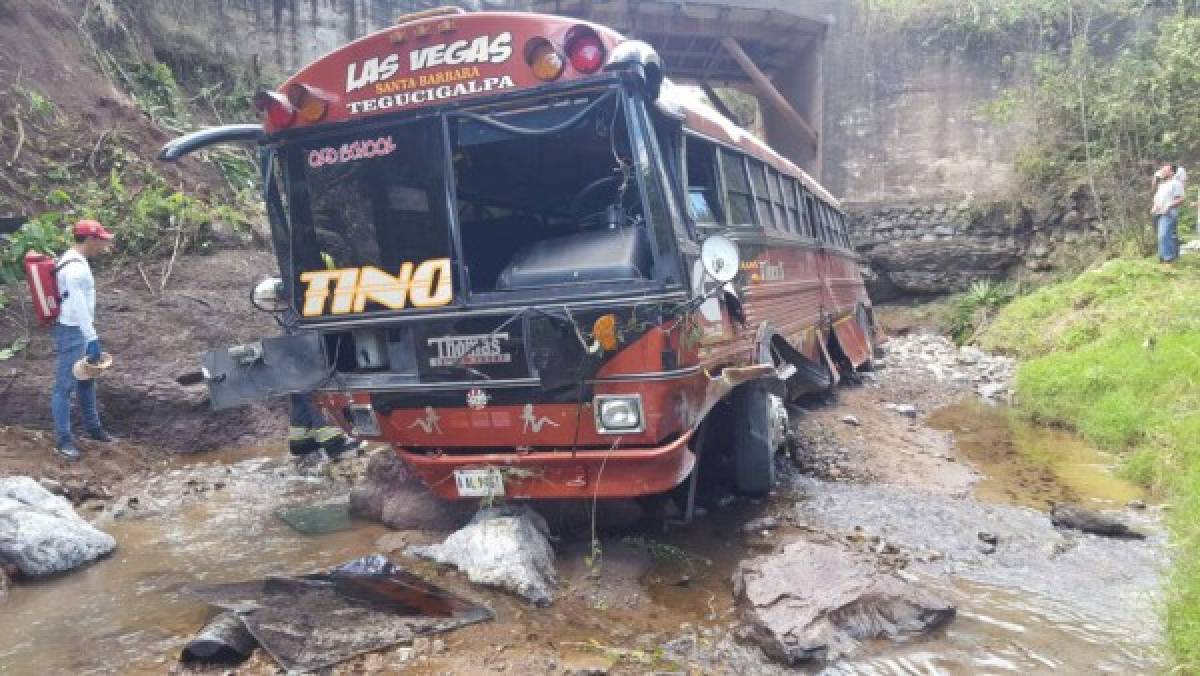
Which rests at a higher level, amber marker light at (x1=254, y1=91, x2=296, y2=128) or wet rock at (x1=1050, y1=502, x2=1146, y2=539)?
amber marker light at (x1=254, y1=91, x2=296, y2=128)

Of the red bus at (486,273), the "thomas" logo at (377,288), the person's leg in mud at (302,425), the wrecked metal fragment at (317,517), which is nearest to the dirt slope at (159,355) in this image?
the person's leg in mud at (302,425)

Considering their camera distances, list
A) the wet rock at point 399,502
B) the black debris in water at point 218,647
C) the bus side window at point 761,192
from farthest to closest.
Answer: the bus side window at point 761,192
the wet rock at point 399,502
the black debris in water at point 218,647

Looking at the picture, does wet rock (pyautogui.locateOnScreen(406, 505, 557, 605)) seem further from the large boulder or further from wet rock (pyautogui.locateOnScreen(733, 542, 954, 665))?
the large boulder

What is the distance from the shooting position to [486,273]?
15.2ft

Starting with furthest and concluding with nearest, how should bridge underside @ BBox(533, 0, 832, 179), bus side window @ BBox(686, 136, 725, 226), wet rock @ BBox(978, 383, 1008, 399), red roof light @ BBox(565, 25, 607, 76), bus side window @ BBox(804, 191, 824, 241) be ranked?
1. bridge underside @ BBox(533, 0, 832, 179)
2. wet rock @ BBox(978, 383, 1008, 399)
3. bus side window @ BBox(804, 191, 824, 241)
4. bus side window @ BBox(686, 136, 725, 226)
5. red roof light @ BBox(565, 25, 607, 76)

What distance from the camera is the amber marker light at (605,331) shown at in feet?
11.4

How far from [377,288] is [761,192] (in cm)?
337

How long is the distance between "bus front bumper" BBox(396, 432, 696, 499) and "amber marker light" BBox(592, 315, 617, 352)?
1.83 ft

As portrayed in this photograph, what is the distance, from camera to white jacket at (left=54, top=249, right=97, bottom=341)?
5.80 meters

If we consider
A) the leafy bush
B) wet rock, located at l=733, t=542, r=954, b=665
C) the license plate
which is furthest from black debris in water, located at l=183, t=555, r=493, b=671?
the leafy bush

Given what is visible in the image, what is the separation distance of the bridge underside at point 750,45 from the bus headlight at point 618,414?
1213cm

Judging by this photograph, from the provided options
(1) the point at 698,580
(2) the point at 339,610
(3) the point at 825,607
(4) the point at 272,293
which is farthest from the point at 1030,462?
(4) the point at 272,293

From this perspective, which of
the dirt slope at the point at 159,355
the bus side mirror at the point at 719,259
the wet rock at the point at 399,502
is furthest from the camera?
the dirt slope at the point at 159,355

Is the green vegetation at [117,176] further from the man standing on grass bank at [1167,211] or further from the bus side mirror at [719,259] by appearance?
the man standing on grass bank at [1167,211]
